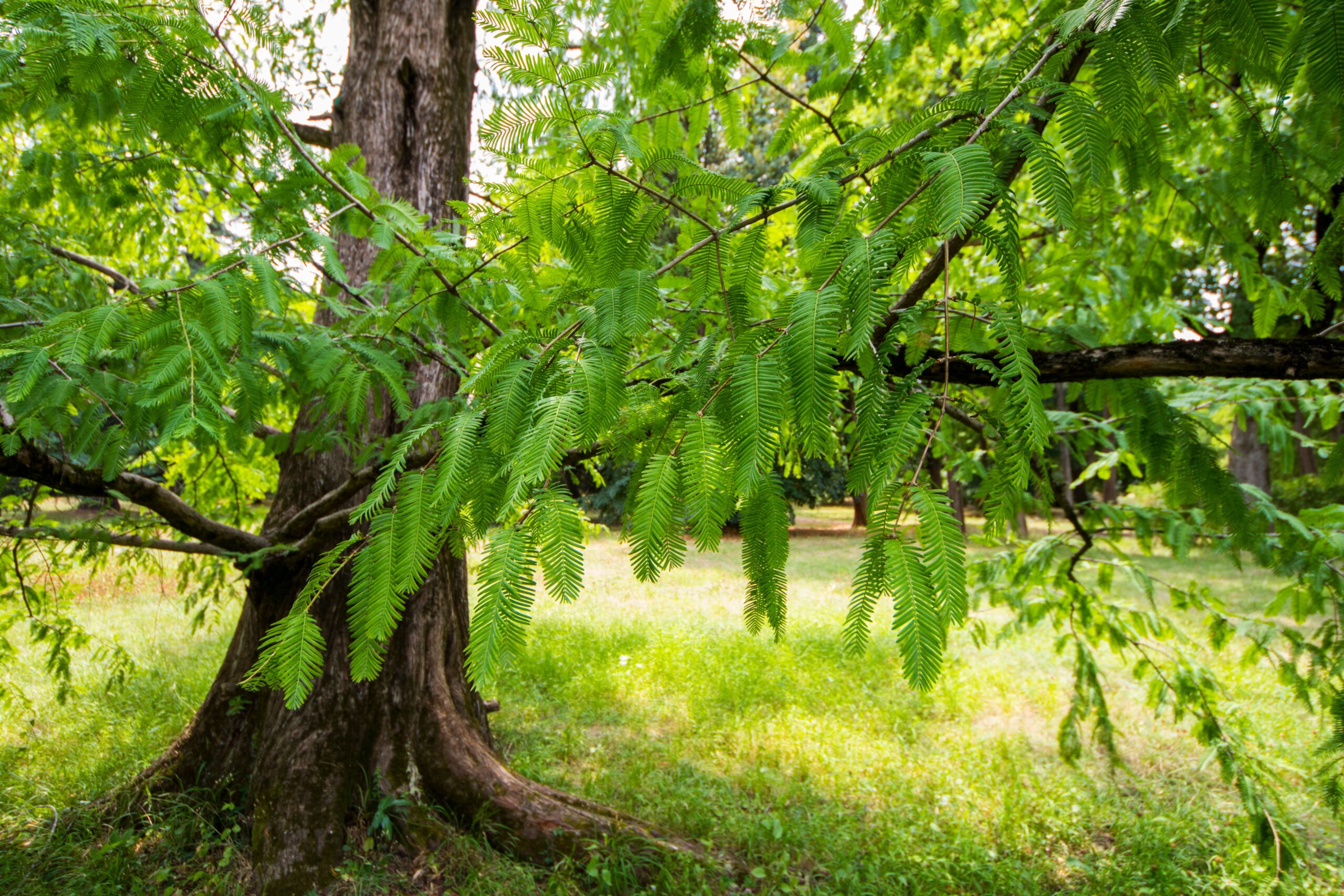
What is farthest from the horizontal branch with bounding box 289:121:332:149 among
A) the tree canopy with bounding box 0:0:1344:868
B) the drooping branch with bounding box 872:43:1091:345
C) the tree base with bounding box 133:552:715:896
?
the drooping branch with bounding box 872:43:1091:345

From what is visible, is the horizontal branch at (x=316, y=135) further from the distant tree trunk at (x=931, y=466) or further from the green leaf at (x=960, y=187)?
the green leaf at (x=960, y=187)

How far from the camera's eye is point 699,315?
1640 mm

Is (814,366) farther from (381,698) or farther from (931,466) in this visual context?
(931,466)

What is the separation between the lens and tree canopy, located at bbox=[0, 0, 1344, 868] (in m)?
1.10

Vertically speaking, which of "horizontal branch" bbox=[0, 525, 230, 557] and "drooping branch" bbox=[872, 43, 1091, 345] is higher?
"drooping branch" bbox=[872, 43, 1091, 345]

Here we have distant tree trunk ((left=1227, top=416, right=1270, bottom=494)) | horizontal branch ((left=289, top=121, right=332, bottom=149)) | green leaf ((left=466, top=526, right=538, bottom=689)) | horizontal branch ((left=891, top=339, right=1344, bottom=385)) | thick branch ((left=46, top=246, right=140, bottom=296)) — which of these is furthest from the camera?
distant tree trunk ((left=1227, top=416, right=1270, bottom=494))

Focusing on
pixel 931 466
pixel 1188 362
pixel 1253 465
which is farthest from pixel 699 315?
pixel 1253 465

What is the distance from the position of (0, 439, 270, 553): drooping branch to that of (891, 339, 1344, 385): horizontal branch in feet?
7.92

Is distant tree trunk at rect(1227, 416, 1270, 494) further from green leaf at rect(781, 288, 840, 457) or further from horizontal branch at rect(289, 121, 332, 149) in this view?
green leaf at rect(781, 288, 840, 457)

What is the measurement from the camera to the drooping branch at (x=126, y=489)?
2.32 m

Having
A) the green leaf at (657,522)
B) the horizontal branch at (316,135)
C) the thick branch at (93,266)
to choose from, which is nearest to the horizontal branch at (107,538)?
the thick branch at (93,266)

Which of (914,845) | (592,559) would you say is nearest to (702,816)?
(914,845)

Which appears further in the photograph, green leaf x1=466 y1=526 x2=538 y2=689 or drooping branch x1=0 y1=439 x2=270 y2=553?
drooping branch x1=0 y1=439 x2=270 y2=553

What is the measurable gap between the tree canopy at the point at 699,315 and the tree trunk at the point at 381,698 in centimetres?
29
